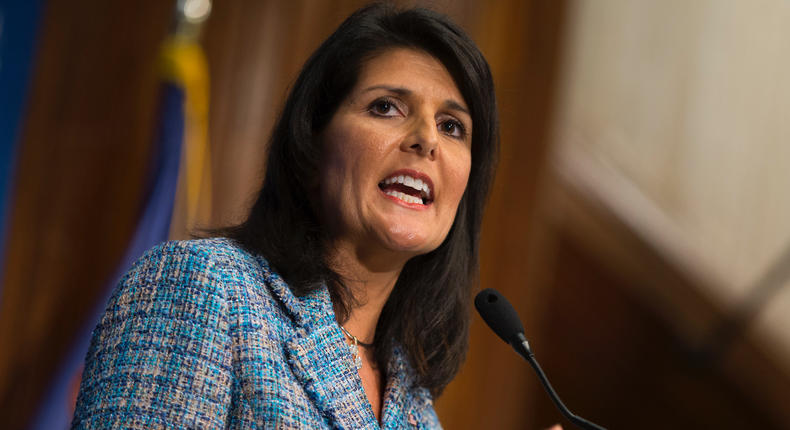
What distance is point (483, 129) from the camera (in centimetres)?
142

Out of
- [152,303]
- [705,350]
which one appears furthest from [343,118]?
[705,350]

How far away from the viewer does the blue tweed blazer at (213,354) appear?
2.75 feet

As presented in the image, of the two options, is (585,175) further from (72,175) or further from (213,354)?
(213,354)

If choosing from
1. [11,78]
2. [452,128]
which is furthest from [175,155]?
[452,128]

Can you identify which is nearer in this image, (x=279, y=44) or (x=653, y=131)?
(x=279, y=44)

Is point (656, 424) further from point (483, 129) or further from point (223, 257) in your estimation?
point (223, 257)

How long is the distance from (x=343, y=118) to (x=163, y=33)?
3.63 feet

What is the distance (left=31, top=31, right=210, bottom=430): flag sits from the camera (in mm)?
1984

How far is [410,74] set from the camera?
128 cm

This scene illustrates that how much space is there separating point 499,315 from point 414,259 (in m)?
0.37

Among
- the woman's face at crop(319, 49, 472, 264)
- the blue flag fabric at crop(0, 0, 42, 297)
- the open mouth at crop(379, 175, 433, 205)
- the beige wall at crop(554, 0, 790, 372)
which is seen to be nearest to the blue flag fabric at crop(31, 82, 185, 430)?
the blue flag fabric at crop(0, 0, 42, 297)

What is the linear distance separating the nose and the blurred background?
3.36 feet

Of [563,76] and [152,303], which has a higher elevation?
[563,76]

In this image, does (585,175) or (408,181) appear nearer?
(408,181)
